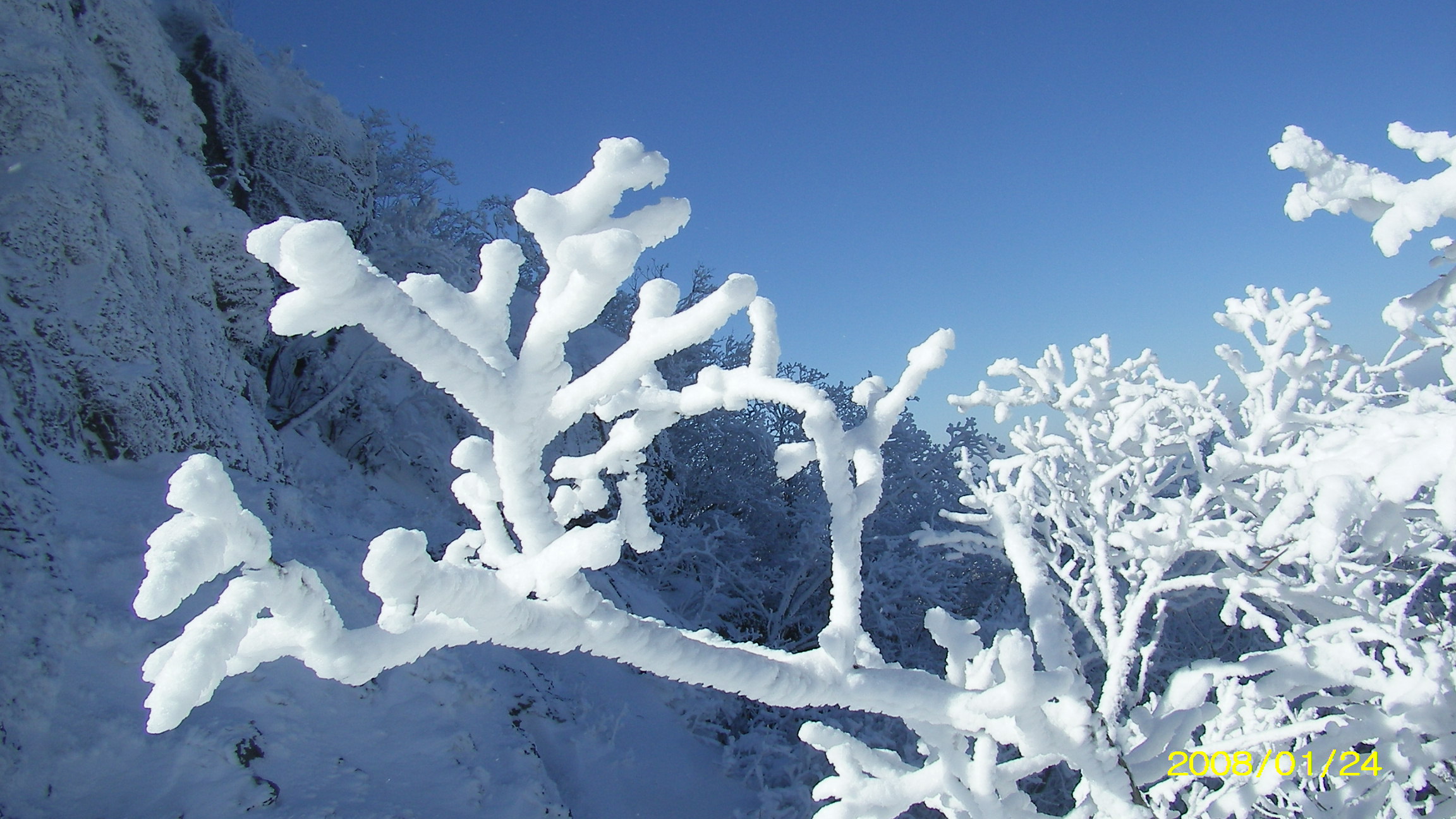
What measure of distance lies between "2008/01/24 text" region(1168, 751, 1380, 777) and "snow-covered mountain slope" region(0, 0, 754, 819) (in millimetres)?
3621

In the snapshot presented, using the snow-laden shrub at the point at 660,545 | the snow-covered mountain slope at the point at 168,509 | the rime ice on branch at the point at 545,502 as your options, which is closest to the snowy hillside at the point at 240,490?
the snow-covered mountain slope at the point at 168,509

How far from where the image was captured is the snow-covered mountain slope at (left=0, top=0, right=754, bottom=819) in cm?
326

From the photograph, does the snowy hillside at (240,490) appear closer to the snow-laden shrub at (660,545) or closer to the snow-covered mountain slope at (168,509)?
the snow-covered mountain slope at (168,509)

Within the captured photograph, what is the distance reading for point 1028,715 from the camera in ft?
4.98

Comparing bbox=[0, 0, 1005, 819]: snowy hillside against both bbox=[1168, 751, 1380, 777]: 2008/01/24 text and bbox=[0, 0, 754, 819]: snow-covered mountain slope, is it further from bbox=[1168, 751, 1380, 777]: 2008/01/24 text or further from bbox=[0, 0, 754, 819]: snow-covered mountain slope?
bbox=[1168, 751, 1380, 777]: 2008/01/24 text

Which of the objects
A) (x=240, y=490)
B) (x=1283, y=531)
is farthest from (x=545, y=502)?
(x=240, y=490)

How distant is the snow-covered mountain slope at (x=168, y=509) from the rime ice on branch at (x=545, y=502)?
3215mm

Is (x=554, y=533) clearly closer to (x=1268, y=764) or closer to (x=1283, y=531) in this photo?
(x=1283, y=531)

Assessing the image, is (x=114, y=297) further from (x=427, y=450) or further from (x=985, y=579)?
(x=985, y=579)

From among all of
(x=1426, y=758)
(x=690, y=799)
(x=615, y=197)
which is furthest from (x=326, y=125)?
(x=1426, y=758)

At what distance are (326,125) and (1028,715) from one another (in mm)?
11037

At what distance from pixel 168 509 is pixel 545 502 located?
509 centimetres

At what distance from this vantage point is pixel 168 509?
464cm

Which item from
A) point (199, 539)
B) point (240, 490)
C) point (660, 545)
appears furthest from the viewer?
point (240, 490)
